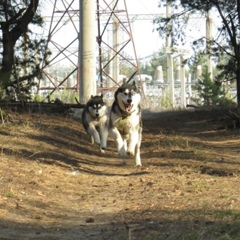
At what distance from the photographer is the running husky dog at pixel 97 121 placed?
1314cm

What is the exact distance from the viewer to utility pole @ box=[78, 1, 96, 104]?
73.3 feet

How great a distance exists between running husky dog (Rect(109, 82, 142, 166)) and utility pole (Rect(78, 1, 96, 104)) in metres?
11.4

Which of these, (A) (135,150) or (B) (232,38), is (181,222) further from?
(B) (232,38)

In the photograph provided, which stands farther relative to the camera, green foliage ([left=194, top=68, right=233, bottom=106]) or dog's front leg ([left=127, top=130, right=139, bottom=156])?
green foliage ([left=194, top=68, right=233, bottom=106])

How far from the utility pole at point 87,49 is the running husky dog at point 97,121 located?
8.77 meters

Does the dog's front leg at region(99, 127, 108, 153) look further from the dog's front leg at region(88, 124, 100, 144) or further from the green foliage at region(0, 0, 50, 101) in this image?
the green foliage at region(0, 0, 50, 101)

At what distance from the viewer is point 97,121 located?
13391 mm

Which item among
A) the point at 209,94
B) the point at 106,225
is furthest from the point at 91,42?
the point at 106,225

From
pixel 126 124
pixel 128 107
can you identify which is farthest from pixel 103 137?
pixel 128 107

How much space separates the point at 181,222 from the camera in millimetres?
6320

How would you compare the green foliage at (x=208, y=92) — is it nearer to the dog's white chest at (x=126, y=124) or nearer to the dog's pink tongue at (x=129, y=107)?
the dog's white chest at (x=126, y=124)

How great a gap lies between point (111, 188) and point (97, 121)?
422 centimetres

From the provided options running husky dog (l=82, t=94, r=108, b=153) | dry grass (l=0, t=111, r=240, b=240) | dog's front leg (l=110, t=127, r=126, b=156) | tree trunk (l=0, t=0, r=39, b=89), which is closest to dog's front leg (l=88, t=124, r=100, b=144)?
running husky dog (l=82, t=94, r=108, b=153)

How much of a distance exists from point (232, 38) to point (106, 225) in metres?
13.2
